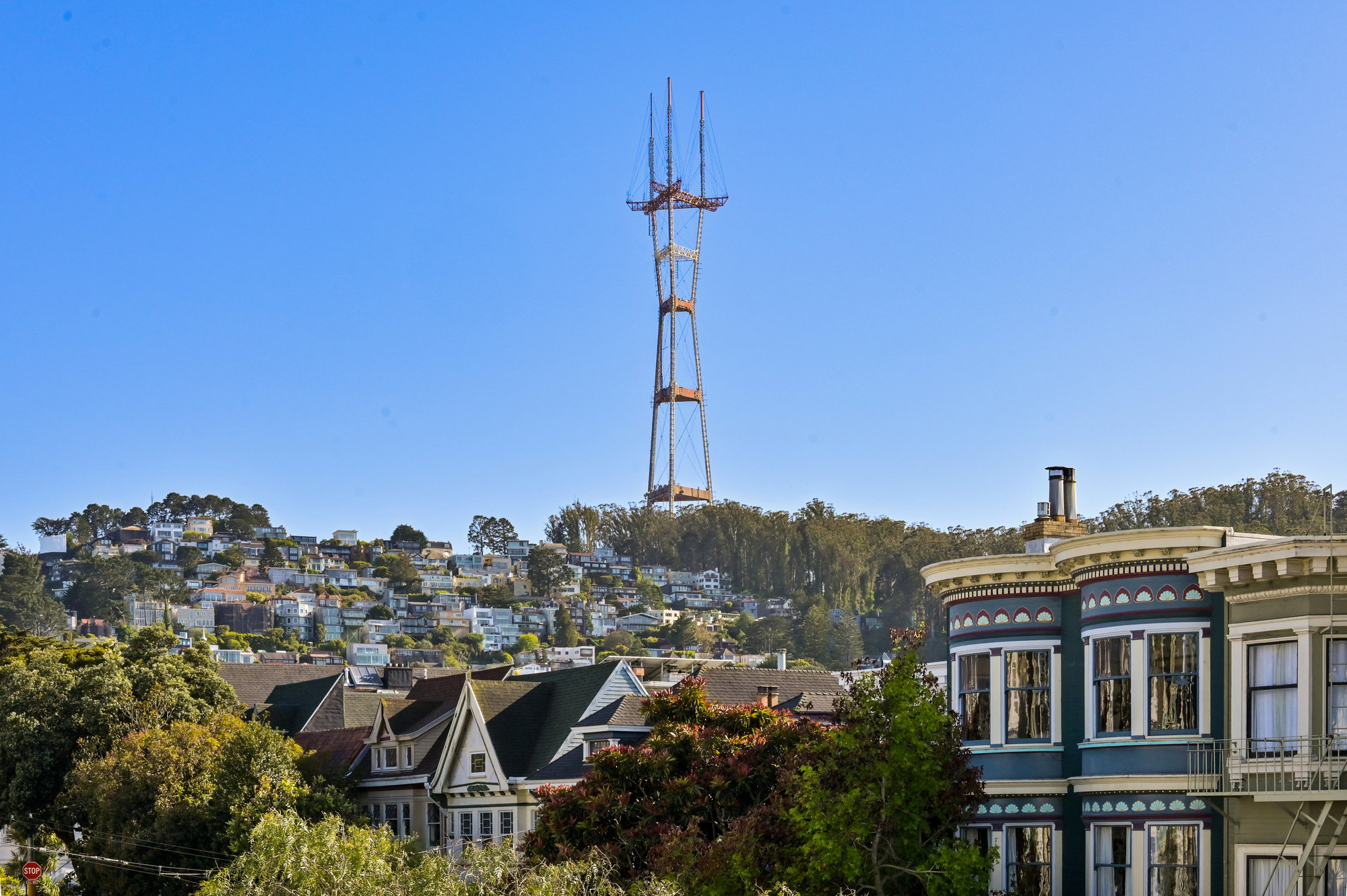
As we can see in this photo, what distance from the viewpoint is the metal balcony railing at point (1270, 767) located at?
29250 mm

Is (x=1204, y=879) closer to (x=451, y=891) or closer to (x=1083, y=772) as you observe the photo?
(x=1083, y=772)

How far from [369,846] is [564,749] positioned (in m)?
23.0

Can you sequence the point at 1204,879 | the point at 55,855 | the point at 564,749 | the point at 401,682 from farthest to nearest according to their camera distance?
the point at 401,682
the point at 55,855
the point at 564,749
the point at 1204,879

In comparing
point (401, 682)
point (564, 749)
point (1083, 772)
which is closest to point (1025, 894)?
point (1083, 772)

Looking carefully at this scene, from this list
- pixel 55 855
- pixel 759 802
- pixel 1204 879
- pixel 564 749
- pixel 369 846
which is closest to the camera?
pixel 1204 879

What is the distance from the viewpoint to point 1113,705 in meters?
33.9

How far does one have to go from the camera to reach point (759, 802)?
1583 inches

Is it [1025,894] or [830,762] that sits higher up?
[830,762]

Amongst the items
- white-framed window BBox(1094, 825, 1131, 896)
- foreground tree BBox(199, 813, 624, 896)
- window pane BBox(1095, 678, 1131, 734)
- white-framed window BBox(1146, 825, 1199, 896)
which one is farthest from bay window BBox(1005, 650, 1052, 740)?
foreground tree BBox(199, 813, 624, 896)

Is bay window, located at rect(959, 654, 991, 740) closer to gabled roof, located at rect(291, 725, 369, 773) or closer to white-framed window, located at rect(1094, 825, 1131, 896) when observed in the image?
white-framed window, located at rect(1094, 825, 1131, 896)

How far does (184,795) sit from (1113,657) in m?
33.3

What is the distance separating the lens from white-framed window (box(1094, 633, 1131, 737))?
33594 millimetres

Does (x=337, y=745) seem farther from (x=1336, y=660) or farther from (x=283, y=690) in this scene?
(x=1336, y=660)

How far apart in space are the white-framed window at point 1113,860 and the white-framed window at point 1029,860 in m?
1.24
